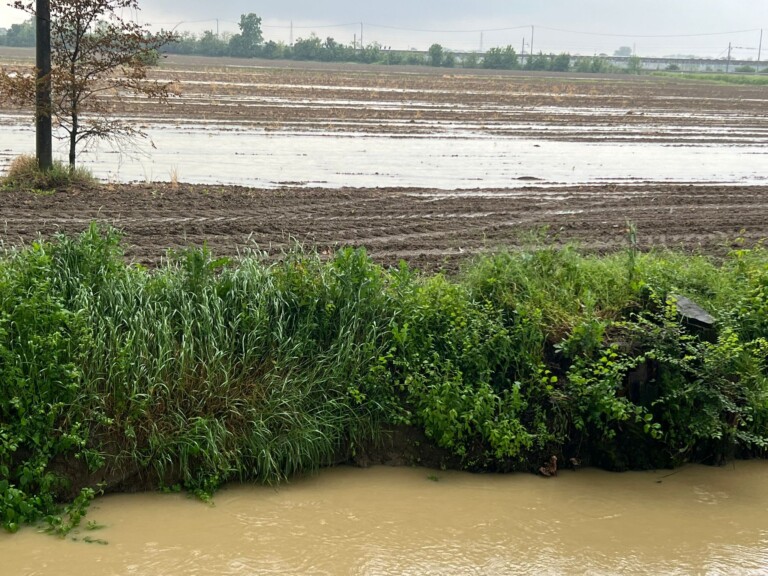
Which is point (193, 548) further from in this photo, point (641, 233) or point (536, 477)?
point (641, 233)

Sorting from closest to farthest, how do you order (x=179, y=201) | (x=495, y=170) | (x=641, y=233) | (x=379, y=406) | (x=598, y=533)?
(x=598, y=533) < (x=379, y=406) < (x=641, y=233) < (x=179, y=201) < (x=495, y=170)

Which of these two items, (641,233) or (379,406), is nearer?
(379,406)

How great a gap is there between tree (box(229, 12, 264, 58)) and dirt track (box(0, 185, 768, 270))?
11421 centimetres

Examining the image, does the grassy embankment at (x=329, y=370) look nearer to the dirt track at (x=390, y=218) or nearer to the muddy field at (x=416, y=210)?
the muddy field at (x=416, y=210)

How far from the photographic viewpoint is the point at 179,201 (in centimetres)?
1567

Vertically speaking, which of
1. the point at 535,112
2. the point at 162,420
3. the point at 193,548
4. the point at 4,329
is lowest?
the point at 193,548

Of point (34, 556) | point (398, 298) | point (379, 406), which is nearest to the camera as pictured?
point (34, 556)

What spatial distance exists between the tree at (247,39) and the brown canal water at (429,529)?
408ft

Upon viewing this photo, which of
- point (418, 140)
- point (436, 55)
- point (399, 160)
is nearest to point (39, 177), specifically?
point (399, 160)

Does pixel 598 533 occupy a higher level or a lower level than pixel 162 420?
lower

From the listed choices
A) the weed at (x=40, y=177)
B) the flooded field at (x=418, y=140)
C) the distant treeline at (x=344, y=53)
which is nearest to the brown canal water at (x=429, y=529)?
the weed at (x=40, y=177)

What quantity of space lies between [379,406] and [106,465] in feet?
7.04

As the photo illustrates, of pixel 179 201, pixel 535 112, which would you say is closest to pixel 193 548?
pixel 179 201

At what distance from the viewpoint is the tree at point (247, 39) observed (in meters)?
128
